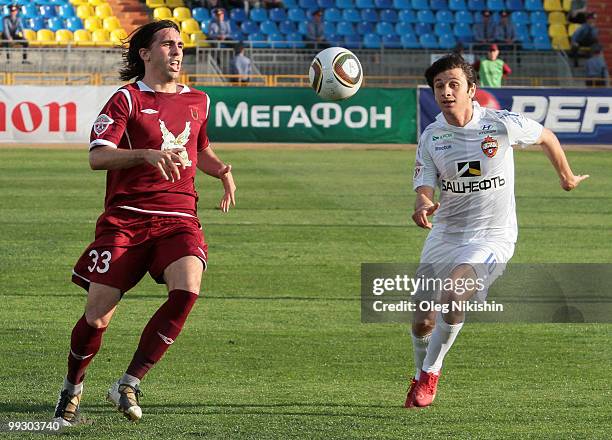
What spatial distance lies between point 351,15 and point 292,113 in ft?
37.0

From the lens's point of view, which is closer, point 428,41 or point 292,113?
point 292,113

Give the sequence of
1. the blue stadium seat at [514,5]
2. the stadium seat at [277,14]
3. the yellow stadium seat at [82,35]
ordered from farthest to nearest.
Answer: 1. the blue stadium seat at [514,5]
2. the stadium seat at [277,14]
3. the yellow stadium seat at [82,35]

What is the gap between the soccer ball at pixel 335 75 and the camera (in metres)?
10.0

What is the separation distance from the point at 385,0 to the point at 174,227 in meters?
33.5

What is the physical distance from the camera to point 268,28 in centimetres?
3662

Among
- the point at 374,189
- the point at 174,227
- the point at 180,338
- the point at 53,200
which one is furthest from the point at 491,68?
the point at 174,227

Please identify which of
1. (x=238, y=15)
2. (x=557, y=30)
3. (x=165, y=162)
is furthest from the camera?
(x=557, y=30)

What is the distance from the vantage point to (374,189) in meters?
20.3

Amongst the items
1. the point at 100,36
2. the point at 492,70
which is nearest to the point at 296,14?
the point at 100,36

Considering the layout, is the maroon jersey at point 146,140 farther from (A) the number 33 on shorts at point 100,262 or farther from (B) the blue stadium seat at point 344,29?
(B) the blue stadium seat at point 344,29

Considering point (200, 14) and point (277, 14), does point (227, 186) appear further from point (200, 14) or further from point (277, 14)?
point (277, 14)

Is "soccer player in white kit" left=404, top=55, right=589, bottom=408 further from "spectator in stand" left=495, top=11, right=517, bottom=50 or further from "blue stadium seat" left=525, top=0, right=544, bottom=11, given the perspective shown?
"blue stadium seat" left=525, top=0, right=544, bottom=11

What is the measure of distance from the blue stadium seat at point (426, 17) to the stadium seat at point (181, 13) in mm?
7266

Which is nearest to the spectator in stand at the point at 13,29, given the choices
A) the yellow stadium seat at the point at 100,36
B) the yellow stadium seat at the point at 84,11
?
the yellow stadium seat at the point at 100,36
